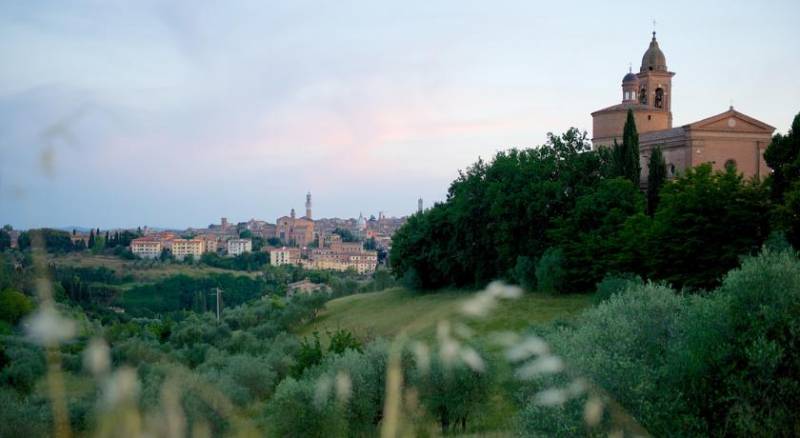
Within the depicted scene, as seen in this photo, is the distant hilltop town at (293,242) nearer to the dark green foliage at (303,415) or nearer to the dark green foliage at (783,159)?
the dark green foliage at (783,159)

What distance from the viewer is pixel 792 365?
39.1 feet

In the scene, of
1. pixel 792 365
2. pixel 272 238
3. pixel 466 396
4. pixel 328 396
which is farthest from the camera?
pixel 272 238

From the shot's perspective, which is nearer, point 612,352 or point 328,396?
point 612,352

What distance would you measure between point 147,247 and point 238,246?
109 feet

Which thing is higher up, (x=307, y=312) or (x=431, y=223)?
Answer: (x=431, y=223)

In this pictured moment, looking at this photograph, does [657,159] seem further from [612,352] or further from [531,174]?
[612,352]

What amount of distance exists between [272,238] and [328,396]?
119688 millimetres

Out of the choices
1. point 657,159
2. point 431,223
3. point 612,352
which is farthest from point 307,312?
point 612,352

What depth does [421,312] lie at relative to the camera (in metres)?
38.0

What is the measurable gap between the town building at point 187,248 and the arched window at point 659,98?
49738 millimetres

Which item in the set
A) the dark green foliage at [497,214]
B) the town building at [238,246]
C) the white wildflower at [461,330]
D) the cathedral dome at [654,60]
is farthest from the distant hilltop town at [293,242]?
the white wildflower at [461,330]

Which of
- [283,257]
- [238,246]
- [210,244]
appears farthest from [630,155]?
[238,246]

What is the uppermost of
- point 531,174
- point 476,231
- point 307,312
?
point 531,174

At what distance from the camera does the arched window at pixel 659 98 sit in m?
53.0
